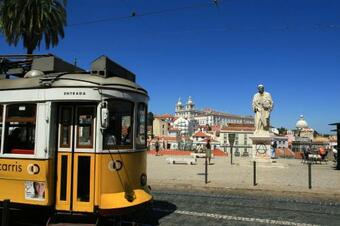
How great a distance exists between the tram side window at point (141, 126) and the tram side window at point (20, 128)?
2.10 metres

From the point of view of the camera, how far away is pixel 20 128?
8.34 metres

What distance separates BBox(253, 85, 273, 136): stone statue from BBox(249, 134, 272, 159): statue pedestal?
49cm

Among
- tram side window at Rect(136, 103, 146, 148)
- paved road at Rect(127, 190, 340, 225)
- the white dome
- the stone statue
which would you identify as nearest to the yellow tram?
tram side window at Rect(136, 103, 146, 148)

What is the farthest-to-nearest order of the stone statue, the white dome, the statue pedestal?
the white dome → the stone statue → the statue pedestal

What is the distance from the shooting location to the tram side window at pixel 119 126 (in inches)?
317

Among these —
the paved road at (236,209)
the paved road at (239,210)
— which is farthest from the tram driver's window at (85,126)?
the paved road at (239,210)

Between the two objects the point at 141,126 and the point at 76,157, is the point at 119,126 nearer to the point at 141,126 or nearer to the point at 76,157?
the point at 141,126

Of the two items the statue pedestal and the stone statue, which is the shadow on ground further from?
the stone statue

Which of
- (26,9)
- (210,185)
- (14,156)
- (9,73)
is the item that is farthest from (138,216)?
(26,9)

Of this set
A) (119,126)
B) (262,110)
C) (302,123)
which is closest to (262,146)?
(262,110)

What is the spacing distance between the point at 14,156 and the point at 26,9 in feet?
63.2

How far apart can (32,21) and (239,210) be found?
1971 cm

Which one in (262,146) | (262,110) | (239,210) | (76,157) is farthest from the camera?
(262,110)

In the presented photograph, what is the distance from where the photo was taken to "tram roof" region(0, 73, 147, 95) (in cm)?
802
